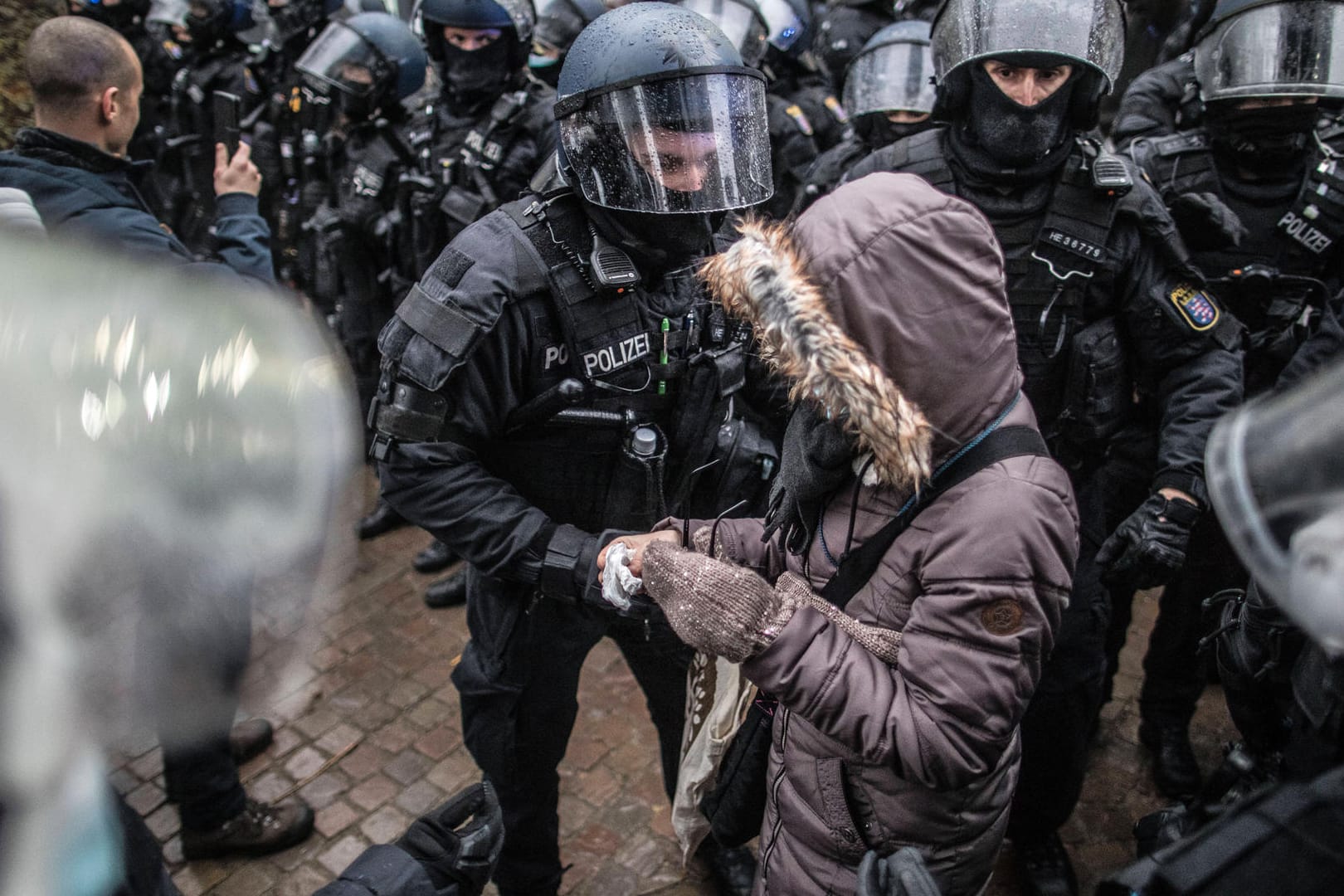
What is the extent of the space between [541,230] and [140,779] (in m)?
2.83

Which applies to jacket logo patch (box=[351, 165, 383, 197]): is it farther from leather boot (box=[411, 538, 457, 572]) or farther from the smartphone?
leather boot (box=[411, 538, 457, 572])

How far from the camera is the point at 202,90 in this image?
7.61 meters

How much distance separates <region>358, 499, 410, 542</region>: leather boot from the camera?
523 cm

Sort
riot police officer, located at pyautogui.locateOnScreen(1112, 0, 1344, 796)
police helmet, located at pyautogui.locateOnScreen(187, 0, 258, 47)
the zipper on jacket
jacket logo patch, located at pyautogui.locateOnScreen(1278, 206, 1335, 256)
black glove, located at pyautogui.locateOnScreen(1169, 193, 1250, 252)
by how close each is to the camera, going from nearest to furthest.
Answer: the zipper on jacket, black glove, located at pyautogui.locateOnScreen(1169, 193, 1250, 252), riot police officer, located at pyautogui.locateOnScreen(1112, 0, 1344, 796), jacket logo patch, located at pyautogui.locateOnScreen(1278, 206, 1335, 256), police helmet, located at pyautogui.locateOnScreen(187, 0, 258, 47)

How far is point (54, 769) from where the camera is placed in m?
0.86

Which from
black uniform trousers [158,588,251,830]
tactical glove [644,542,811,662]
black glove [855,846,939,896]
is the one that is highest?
black uniform trousers [158,588,251,830]

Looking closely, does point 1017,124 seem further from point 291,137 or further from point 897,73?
point 291,137

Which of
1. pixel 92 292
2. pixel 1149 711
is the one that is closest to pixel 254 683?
Result: pixel 92 292

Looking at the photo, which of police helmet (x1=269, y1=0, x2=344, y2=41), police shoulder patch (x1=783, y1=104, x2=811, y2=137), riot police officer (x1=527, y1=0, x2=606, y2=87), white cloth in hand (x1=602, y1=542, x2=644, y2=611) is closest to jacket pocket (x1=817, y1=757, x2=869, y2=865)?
white cloth in hand (x1=602, y1=542, x2=644, y2=611)

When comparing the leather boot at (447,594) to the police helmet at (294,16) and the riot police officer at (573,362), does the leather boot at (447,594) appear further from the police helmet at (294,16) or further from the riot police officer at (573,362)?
the police helmet at (294,16)

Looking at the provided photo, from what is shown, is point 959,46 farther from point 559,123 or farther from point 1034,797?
point 1034,797

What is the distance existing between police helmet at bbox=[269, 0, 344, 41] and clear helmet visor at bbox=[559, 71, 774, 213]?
6786 millimetres

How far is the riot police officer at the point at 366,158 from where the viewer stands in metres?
5.49

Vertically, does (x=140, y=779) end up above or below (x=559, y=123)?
below
